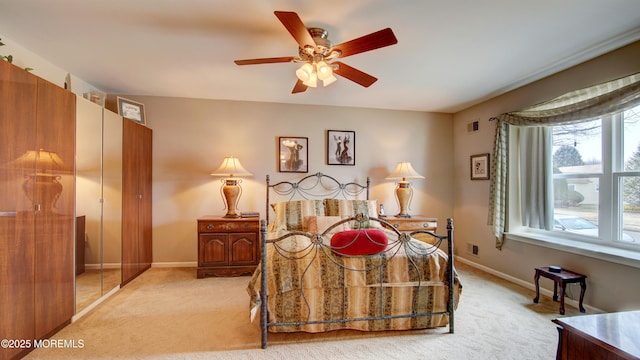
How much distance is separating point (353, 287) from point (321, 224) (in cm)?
111

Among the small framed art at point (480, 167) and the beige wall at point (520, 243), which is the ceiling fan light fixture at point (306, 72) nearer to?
the beige wall at point (520, 243)

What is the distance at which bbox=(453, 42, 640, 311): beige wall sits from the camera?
2369 millimetres

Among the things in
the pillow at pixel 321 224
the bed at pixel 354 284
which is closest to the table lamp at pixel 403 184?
the pillow at pixel 321 224

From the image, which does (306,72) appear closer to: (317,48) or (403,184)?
(317,48)

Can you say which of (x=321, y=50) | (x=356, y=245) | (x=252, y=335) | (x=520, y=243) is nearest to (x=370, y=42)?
(x=321, y=50)

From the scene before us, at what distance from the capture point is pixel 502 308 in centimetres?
268

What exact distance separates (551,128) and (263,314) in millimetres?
3807

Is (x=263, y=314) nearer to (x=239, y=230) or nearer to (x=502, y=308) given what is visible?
(x=239, y=230)

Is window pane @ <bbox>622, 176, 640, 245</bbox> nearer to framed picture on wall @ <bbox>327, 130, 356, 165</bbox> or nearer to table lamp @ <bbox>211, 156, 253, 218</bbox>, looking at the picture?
framed picture on wall @ <bbox>327, 130, 356, 165</bbox>

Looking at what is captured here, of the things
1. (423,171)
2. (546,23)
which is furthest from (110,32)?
(423,171)

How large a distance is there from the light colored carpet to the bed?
12 cm

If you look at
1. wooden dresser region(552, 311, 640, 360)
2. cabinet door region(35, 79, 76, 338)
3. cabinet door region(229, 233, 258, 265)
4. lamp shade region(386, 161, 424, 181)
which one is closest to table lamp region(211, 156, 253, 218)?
cabinet door region(229, 233, 258, 265)

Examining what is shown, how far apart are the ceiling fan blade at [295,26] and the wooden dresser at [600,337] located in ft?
7.20

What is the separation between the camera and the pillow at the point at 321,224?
3.16 meters
